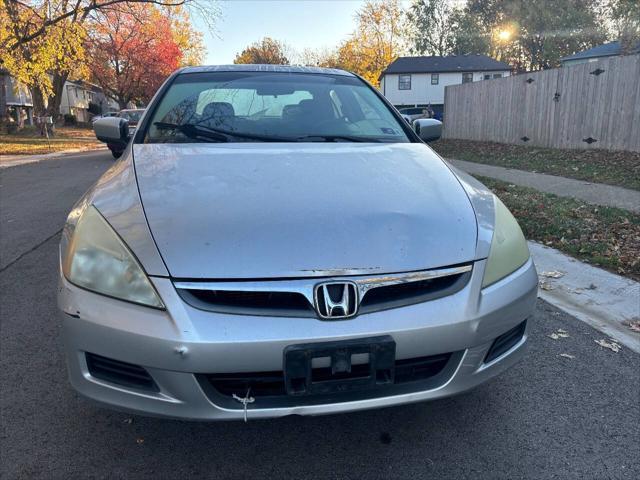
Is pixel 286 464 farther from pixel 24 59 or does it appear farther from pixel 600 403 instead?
pixel 24 59

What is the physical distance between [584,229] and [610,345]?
8.38ft

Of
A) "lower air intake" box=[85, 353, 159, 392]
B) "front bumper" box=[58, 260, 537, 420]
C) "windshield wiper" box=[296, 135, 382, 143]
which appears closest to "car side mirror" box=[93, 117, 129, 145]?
"windshield wiper" box=[296, 135, 382, 143]

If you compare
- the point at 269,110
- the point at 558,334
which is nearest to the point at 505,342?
the point at 558,334

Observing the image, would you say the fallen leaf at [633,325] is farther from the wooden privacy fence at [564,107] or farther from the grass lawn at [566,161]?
the wooden privacy fence at [564,107]

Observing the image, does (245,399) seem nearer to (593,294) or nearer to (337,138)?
(337,138)

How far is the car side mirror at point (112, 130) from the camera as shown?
3703mm

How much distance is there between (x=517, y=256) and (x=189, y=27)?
40.6 meters

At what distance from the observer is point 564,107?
12.8 meters

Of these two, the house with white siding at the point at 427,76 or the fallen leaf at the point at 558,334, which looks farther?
the house with white siding at the point at 427,76

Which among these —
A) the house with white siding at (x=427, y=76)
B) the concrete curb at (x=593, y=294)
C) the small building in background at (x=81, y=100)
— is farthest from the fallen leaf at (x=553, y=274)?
the small building in background at (x=81, y=100)

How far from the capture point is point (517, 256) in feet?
6.84

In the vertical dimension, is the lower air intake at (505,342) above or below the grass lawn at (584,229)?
above

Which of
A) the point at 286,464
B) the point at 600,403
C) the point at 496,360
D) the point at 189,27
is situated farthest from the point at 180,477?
the point at 189,27

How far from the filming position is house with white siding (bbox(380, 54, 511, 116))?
4516 centimetres
